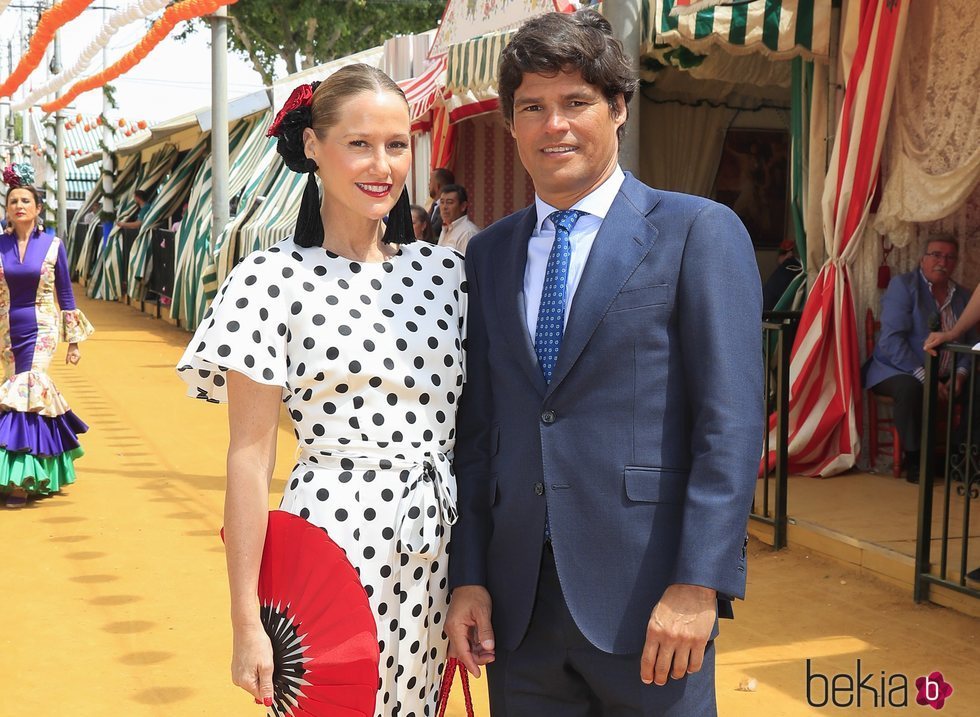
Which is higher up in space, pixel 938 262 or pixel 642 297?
pixel 642 297

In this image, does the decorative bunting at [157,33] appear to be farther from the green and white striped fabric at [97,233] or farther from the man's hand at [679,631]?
the man's hand at [679,631]

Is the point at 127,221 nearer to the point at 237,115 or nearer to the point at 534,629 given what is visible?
the point at 237,115

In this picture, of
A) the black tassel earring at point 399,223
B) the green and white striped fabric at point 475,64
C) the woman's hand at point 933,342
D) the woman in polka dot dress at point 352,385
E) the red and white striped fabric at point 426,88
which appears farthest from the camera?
the red and white striped fabric at point 426,88

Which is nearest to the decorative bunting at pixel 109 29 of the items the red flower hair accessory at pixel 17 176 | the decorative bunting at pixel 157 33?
the decorative bunting at pixel 157 33

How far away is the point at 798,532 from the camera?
6.01m

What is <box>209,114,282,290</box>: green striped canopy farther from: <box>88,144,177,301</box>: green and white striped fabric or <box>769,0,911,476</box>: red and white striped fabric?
<box>769,0,911,476</box>: red and white striped fabric

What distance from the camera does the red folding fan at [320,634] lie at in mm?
2248

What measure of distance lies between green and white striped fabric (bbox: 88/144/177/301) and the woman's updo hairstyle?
18.1 meters

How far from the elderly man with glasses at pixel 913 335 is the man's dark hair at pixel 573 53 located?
5.10 metres

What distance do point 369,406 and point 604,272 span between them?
54cm

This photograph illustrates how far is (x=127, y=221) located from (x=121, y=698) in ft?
58.2

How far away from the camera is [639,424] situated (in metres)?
2.14

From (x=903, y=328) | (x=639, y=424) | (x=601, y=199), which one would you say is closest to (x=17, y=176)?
(x=903, y=328)

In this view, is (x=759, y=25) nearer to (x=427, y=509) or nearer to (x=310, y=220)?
(x=310, y=220)
